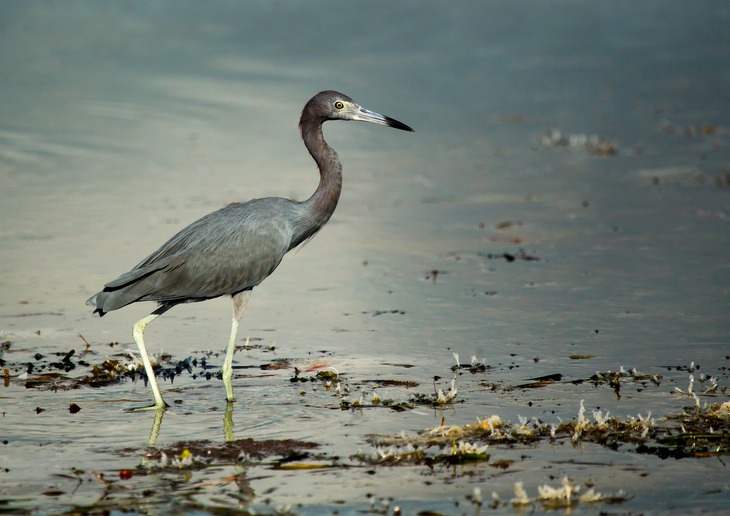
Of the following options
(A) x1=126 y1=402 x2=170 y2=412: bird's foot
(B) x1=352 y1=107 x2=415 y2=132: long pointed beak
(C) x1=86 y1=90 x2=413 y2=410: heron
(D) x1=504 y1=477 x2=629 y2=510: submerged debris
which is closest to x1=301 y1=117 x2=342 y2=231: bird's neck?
(C) x1=86 y1=90 x2=413 y2=410: heron

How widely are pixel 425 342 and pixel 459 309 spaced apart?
1215mm

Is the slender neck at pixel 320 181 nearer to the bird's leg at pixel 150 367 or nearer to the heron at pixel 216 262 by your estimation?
the heron at pixel 216 262

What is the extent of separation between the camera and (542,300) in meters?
11.8

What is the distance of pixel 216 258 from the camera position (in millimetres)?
9594

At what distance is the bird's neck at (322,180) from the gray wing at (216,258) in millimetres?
402

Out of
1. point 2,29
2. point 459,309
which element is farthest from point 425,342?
point 2,29

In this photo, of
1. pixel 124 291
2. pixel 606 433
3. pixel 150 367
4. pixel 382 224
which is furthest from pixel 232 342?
pixel 382 224

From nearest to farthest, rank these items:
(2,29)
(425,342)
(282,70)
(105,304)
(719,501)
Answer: (719,501) < (105,304) < (425,342) < (282,70) < (2,29)

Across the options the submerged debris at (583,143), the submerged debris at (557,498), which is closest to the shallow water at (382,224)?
the submerged debris at (583,143)

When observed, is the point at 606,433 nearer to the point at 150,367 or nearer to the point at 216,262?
the point at 150,367

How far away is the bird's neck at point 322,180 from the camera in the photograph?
1022 centimetres

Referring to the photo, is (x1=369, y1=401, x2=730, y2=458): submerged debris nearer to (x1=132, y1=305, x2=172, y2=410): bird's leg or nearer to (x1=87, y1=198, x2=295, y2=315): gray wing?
(x1=132, y1=305, x2=172, y2=410): bird's leg

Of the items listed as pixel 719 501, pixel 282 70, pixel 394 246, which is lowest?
pixel 719 501

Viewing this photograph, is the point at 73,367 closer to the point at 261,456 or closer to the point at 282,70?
the point at 261,456
